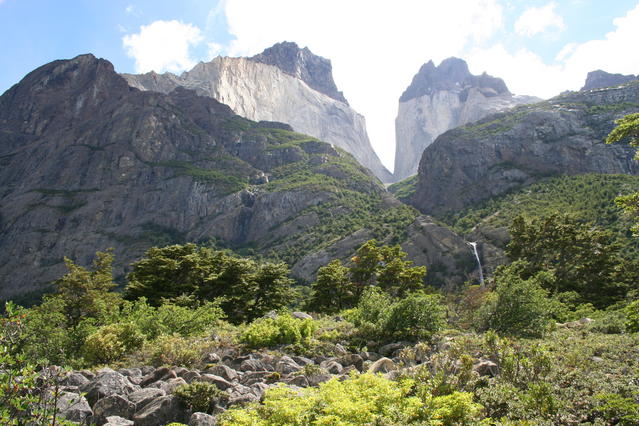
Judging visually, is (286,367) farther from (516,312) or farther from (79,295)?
(79,295)

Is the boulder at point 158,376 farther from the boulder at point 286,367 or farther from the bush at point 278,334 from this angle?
the bush at point 278,334

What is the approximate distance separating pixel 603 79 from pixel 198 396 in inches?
9254

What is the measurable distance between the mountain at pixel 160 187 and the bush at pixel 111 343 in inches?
2575

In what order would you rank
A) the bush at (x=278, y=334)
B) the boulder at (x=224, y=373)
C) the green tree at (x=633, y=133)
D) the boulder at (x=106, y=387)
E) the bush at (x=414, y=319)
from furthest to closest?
the bush at (x=414, y=319)
the bush at (x=278, y=334)
the green tree at (x=633, y=133)
the boulder at (x=224, y=373)
the boulder at (x=106, y=387)

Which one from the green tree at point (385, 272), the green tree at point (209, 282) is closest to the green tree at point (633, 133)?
the green tree at point (385, 272)

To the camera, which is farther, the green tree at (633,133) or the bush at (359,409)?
the green tree at (633,133)

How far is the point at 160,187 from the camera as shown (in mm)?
123562

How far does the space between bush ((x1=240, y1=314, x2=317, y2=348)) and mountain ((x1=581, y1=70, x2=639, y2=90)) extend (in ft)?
706

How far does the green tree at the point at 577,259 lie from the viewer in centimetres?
3472

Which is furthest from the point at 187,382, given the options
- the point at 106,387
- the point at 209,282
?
the point at 209,282

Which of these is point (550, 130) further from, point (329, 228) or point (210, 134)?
point (210, 134)

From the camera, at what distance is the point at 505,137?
123 meters

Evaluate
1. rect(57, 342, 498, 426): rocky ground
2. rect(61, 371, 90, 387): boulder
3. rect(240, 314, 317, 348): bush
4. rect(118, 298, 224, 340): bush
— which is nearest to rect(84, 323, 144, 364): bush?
rect(118, 298, 224, 340): bush

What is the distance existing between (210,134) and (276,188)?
1685 inches
